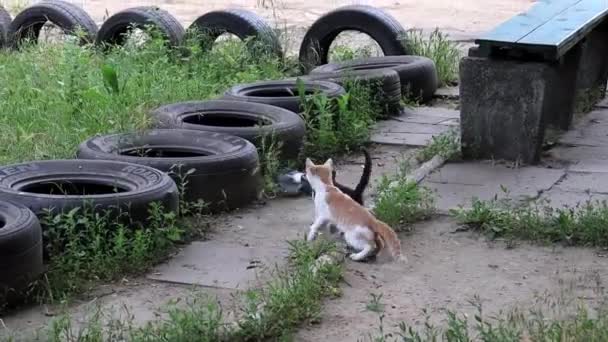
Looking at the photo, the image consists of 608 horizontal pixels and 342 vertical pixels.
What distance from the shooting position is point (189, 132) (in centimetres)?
678

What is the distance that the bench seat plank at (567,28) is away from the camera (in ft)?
23.7

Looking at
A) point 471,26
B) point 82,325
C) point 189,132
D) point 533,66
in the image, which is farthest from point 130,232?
point 471,26

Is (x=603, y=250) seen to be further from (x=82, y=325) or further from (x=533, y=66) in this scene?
(x=82, y=325)

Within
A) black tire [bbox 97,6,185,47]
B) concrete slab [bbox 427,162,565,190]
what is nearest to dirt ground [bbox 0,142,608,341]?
concrete slab [bbox 427,162,565,190]

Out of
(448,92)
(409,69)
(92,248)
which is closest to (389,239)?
(92,248)

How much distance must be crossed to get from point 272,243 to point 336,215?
1.67ft

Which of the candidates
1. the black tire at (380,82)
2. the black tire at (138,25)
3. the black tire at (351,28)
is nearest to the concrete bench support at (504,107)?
the black tire at (380,82)

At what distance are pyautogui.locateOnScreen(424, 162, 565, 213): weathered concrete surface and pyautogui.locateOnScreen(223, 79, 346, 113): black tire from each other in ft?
3.80

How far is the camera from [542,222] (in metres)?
6.00

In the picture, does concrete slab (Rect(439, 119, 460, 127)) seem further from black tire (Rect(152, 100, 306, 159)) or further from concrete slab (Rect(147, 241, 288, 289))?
concrete slab (Rect(147, 241, 288, 289))

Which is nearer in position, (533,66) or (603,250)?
(603,250)

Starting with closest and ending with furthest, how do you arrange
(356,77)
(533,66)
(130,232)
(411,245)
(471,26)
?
(130,232) → (411,245) → (533,66) → (356,77) → (471,26)

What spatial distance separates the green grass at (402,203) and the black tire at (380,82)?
2173 millimetres

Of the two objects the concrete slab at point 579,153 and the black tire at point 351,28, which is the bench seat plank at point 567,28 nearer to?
the concrete slab at point 579,153
